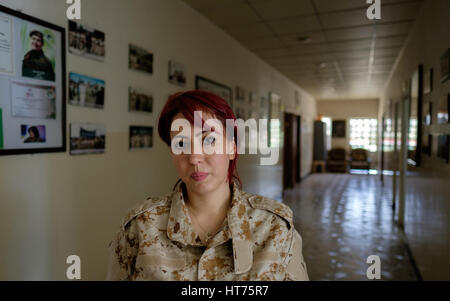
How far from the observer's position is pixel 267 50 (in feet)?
18.4

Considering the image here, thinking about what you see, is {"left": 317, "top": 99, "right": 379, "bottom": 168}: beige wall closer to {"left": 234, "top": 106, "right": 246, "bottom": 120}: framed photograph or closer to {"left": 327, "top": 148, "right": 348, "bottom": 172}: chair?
{"left": 327, "top": 148, "right": 348, "bottom": 172}: chair

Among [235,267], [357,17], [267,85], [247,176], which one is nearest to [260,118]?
[267,85]

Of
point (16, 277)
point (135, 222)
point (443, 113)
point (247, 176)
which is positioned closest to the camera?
point (135, 222)

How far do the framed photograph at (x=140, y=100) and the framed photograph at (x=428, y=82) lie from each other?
8.61ft

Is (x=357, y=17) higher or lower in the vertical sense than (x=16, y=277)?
higher

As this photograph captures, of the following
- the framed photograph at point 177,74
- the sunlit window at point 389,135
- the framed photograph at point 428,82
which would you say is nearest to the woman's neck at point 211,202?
the framed photograph at point 177,74

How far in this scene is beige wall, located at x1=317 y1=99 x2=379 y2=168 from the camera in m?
12.7

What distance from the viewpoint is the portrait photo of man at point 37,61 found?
184cm

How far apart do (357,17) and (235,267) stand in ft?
13.0

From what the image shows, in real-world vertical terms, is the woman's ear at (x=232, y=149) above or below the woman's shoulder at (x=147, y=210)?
above

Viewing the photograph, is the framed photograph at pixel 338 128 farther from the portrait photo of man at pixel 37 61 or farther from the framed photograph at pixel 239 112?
the portrait photo of man at pixel 37 61

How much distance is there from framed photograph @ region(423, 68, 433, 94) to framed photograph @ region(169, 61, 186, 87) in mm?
2471

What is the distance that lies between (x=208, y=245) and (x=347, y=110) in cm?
1341
